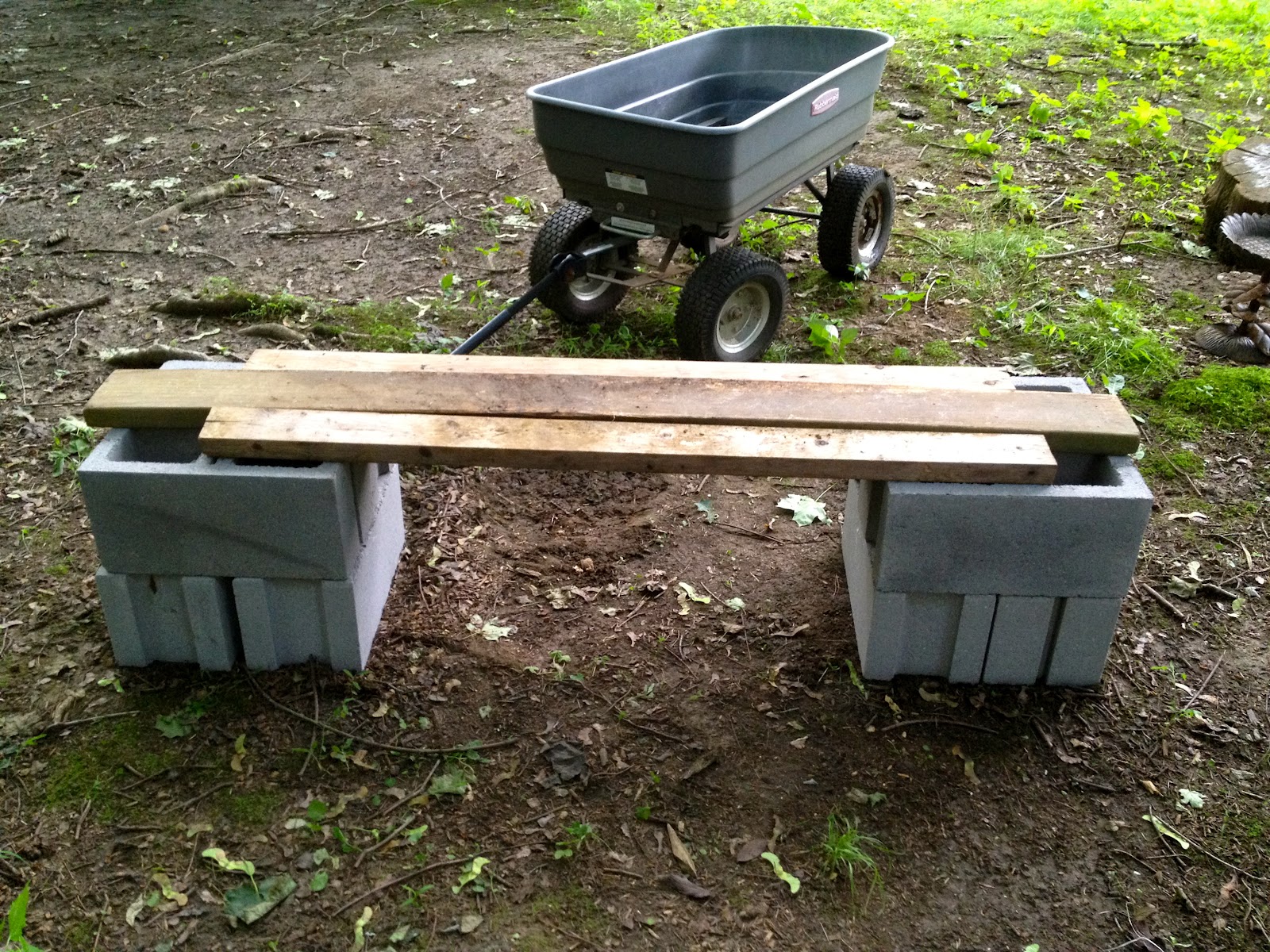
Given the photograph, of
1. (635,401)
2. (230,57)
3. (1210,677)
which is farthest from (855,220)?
(230,57)

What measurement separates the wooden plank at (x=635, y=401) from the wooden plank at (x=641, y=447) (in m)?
0.06

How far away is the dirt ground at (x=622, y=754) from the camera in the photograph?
2420mm

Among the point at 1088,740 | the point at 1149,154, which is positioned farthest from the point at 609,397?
the point at 1149,154

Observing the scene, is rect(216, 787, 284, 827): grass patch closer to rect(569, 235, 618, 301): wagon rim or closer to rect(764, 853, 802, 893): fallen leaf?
rect(764, 853, 802, 893): fallen leaf

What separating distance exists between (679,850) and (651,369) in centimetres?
131

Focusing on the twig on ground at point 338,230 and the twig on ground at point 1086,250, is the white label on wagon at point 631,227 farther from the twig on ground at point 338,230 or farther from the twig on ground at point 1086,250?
the twig on ground at point 1086,250

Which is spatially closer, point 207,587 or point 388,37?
point 207,587

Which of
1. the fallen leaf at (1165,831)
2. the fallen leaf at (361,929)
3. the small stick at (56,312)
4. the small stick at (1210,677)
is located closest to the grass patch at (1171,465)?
the small stick at (1210,677)

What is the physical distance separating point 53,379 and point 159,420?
200 cm

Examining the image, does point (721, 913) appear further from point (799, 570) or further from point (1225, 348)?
point (1225, 348)

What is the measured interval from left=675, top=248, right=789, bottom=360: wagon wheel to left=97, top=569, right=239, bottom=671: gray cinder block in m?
2.05

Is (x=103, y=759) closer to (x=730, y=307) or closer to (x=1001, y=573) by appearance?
(x=1001, y=573)

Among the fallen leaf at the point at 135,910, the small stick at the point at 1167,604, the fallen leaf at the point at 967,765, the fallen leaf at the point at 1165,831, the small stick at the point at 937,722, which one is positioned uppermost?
the small stick at the point at 1167,604

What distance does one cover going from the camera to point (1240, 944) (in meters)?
2.36
